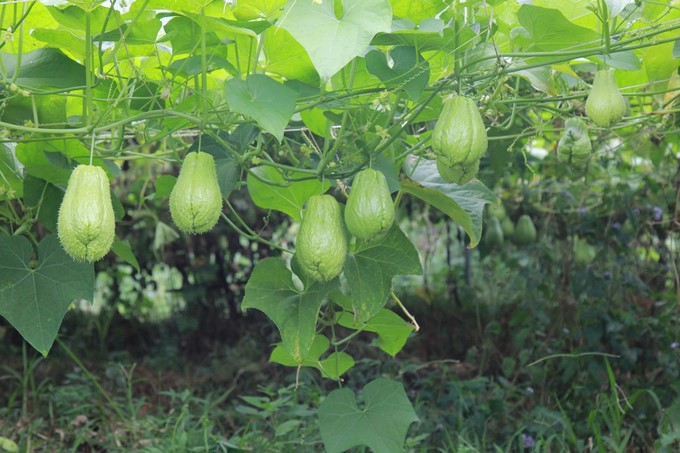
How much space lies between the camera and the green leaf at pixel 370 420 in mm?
1475

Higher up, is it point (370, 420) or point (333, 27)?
point (333, 27)

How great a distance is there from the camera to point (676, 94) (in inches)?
62.8

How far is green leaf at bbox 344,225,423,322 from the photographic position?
1.27 m

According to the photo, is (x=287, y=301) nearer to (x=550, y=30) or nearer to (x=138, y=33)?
(x=138, y=33)

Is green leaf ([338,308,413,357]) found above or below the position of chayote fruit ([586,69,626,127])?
below

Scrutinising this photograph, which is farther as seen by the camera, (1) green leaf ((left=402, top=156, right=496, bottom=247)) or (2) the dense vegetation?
(1) green leaf ((left=402, top=156, right=496, bottom=247))

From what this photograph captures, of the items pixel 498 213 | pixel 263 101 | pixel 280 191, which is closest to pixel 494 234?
pixel 498 213

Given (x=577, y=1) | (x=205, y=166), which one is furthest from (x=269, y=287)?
(x=577, y=1)

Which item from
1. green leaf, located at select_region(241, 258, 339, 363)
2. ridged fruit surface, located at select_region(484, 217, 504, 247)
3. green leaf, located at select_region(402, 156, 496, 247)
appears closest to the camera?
green leaf, located at select_region(241, 258, 339, 363)

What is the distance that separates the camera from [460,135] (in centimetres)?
95

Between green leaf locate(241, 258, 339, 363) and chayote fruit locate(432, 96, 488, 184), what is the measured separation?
0.36 m

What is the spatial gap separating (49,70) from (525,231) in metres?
2.52

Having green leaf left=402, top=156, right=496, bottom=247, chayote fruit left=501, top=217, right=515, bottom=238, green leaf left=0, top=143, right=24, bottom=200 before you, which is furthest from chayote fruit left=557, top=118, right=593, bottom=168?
chayote fruit left=501, top=217, right=515, bottom=238

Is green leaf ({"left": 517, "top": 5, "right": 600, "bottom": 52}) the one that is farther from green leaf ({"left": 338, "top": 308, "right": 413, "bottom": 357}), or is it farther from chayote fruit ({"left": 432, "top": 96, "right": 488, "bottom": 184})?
green leaf ({"left": 338, "top": 308, "right": 413, "bottom": 357})
